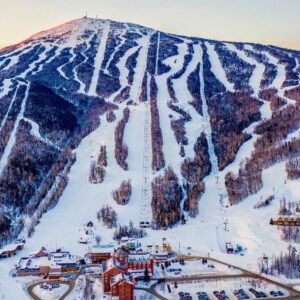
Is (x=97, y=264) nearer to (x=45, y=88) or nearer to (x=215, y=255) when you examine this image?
(x=215, y=255)

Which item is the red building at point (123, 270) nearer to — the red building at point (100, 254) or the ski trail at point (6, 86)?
the red building at point (100, 254)

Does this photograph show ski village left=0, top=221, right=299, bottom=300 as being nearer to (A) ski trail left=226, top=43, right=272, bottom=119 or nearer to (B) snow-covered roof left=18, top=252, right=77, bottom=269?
(B) snow-covered roof left=18, top=252, right=77, bottom=269

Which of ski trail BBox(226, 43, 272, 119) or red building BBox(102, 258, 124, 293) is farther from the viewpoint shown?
ski trail BBox(226, 43, 272, 119)

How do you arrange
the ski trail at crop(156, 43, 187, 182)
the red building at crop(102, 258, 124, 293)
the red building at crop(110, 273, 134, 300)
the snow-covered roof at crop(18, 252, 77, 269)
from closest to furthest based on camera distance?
the red building at crop(110, 273, 134, 300) < the red building at crop(102, 258, 124, 293) < the snow-covered roof at crop(18, 252, 77, 269) < the ski trail at crop(156, 43, 187, 182)

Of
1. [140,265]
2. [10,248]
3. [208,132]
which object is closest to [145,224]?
[140,265]

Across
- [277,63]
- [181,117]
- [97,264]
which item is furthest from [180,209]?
[277,63]

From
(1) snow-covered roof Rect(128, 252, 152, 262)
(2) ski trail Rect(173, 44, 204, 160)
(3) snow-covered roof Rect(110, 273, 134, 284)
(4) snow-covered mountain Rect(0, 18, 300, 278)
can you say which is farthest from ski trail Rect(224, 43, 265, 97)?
(3) snow-covered roof Rect(110, 273, 134, 284)

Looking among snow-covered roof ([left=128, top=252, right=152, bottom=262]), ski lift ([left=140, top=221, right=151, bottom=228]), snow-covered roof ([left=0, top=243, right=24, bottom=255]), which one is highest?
ski lift ([left=140, top=221, right=151, bottom=228])

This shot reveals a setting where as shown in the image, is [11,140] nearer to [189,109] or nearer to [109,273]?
[189,109]

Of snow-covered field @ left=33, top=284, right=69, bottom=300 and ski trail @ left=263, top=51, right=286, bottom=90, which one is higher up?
ski trail @ left=263, top=51, right=286, bottom=90
